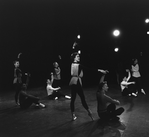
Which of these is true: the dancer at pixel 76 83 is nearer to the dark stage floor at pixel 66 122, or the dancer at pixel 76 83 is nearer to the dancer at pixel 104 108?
the dancer at pixel 104 108

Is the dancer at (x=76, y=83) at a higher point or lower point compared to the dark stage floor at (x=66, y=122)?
higher

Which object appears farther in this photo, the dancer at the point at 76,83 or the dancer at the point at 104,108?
the dancer at the point at 76,83

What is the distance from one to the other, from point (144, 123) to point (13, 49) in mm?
9000

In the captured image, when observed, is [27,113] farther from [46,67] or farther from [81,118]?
[46,67]

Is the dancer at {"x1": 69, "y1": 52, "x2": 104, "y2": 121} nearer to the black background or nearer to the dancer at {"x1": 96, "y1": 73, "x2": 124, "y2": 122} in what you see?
the dancer at {"x1": 96, "y1": 73, "x2": 124, "y2": 122}

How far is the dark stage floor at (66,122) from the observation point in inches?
158

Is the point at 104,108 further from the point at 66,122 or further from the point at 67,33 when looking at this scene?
the point at 67,33

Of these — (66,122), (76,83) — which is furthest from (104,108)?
(66,122)

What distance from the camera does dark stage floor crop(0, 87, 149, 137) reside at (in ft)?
13.1

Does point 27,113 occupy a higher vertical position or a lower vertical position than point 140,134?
lower

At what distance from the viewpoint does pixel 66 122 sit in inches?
187

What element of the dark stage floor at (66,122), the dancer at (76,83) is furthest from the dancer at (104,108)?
the dancer at (76,83)

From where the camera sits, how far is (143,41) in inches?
394

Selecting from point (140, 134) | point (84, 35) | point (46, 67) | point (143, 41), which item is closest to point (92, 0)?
point (84, 35)
